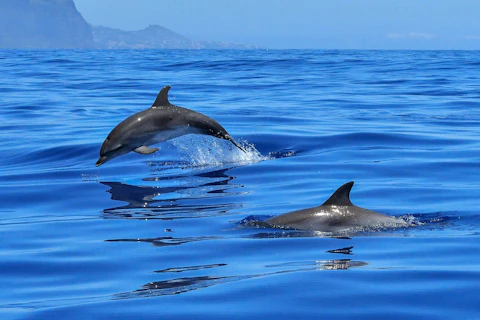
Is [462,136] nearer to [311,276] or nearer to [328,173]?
→ [328,173]

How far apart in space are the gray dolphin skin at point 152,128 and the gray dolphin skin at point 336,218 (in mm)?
3238

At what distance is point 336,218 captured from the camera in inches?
310

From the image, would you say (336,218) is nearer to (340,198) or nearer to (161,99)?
(340,198)

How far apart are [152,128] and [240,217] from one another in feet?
9.25

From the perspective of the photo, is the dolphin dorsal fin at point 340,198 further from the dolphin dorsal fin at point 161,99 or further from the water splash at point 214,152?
the water splash at point 214,152

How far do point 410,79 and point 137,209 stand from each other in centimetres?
2662

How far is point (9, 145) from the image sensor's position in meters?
15.4

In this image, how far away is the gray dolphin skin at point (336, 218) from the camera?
783 centimetres

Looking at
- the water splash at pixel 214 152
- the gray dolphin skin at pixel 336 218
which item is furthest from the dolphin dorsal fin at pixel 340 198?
the water splash at pixel 214 152

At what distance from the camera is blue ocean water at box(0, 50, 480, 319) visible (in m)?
5.54

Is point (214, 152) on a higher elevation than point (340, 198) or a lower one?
higher

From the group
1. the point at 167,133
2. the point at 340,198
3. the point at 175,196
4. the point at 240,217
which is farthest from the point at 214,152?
the point at 340,198

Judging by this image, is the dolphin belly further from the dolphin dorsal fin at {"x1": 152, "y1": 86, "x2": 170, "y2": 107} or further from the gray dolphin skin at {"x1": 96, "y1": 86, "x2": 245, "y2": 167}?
the dolphin dorsal fin at {"x1": 152, "y1": 86, "x2": 170, "y2": 107}

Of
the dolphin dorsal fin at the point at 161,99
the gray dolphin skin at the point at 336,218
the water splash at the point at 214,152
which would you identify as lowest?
the gray dolphin skin at the point at 336,218
